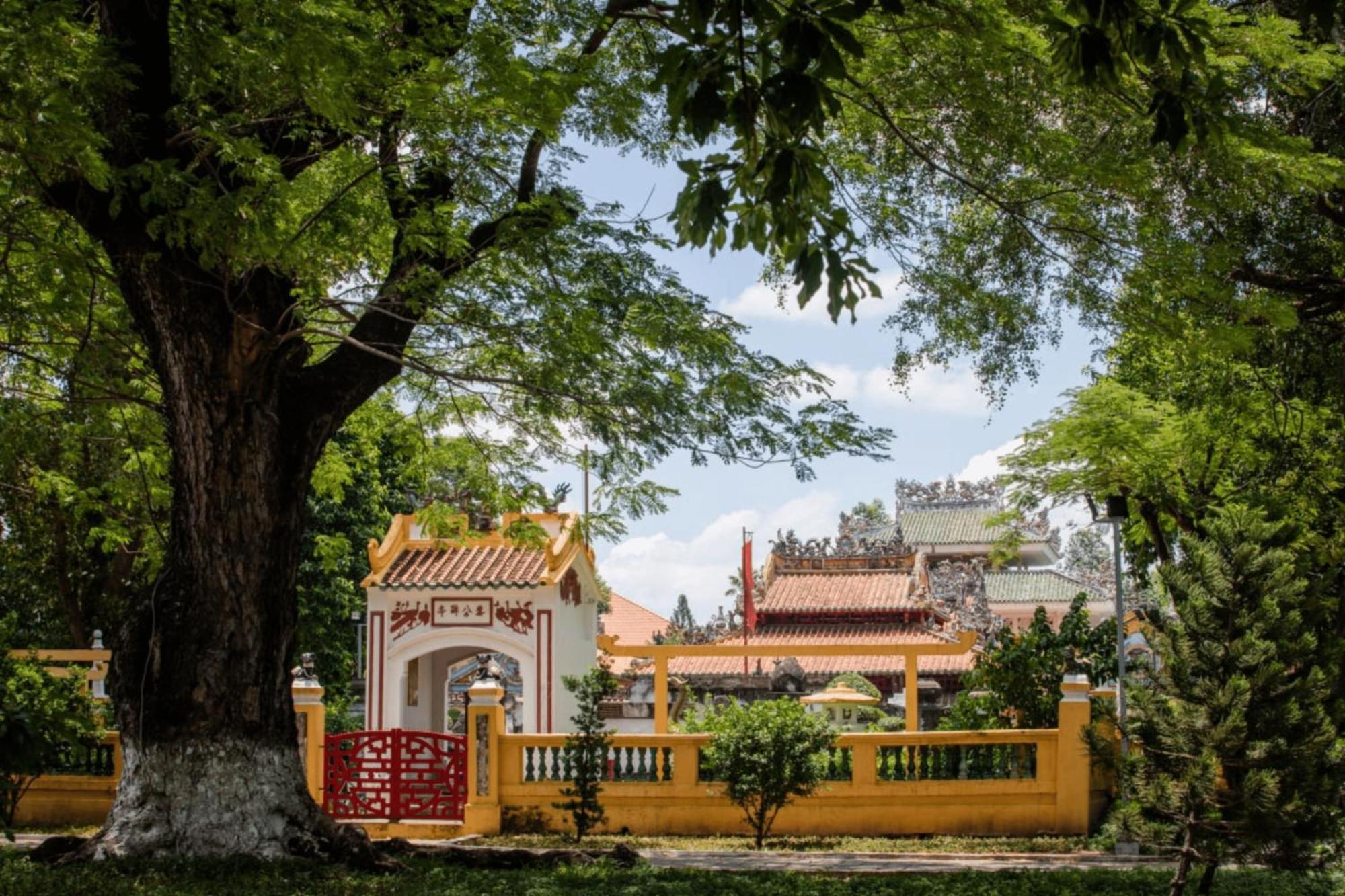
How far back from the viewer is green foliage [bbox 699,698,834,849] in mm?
12500

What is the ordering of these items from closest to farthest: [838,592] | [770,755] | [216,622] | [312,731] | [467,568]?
[216,622] < [770,755] < [312,731] < [467,568] < [838,592]

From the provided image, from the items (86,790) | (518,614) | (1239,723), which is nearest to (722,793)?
(518,614)

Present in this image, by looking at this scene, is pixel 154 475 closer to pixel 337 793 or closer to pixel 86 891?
pixel 337 793

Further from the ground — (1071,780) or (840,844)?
(1071,780)

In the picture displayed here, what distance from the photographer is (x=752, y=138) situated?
434 cm

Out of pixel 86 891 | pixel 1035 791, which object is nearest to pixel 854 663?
pixel 1035 791

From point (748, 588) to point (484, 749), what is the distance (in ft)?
40.2

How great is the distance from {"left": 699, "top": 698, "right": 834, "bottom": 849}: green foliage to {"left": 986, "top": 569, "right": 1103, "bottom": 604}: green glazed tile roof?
94.4 ft

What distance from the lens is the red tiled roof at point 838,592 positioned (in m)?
26.6

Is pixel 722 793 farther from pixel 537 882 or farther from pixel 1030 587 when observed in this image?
pixel 1030 587

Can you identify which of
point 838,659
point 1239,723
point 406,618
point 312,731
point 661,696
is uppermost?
point 406,618

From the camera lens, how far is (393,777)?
45.5ft

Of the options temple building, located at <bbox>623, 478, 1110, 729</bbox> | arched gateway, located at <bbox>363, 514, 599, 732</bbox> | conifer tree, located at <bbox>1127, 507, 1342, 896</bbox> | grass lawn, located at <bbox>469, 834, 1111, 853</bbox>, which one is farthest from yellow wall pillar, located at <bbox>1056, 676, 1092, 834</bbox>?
temple building, located at <bbox>623, 478, 1110, 729</bbox>

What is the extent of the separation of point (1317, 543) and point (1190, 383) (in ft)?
6.14
